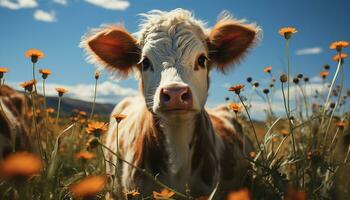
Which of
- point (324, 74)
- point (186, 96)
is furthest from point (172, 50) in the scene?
point (324, 74)

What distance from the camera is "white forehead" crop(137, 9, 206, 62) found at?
13.2 feet

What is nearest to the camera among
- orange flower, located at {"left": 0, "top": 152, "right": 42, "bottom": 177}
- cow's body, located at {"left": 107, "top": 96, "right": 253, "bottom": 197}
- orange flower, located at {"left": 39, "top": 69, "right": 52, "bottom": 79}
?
orange flower, located at {"left": 0, "top": 152, "right": 42, "bottom": 177}

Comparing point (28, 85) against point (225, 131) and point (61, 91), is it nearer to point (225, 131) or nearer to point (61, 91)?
point (61, 91)

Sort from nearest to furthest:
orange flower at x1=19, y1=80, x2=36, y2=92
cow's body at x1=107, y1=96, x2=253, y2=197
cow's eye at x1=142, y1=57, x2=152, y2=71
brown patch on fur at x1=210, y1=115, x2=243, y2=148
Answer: orange flower at x1=19, y1=80, x2=36, y2=92 < cow's body at x1=107, y1=96, x2=253, y2=197 < cow's eye at x1=142, y1=57, x2=152, y2=71 < brown patch on fur at x1=210, y1=115, x2=243, y2=148

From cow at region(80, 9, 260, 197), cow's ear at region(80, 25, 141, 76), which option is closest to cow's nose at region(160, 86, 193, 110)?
cow at region(80, 9, 260, 197)

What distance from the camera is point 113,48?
15.6 feet

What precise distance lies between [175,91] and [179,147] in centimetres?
97

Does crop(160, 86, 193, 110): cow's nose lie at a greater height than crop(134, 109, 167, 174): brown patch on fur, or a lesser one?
greater

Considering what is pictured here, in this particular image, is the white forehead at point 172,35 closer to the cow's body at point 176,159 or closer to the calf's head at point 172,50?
the calf's head at point 172,50

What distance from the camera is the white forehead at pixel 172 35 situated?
13.2ft

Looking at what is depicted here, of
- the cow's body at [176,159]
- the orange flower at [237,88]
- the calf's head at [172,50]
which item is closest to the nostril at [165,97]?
the calf's head at [172,50]

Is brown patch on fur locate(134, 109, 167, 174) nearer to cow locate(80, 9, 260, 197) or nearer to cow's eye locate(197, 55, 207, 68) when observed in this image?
cow locate(80, 9, 260, 197)

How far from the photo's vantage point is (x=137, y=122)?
14.8ft

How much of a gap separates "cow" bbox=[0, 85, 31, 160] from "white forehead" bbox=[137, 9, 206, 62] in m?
1.73
